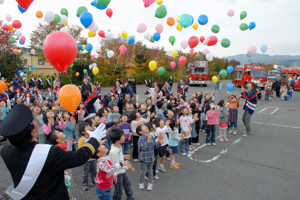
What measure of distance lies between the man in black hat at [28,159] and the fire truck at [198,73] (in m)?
24.5

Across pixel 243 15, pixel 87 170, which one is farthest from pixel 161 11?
pixel 87 170

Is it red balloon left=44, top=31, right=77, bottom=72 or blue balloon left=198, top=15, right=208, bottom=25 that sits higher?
blue balloon left=198, top=15, right=208, bottom=25

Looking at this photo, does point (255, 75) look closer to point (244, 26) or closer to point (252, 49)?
point (252, 49)

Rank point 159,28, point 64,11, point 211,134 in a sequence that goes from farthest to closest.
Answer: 1. point 159,28
2. point 64,11
3. point 211,134

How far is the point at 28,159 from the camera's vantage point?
1.68 metres

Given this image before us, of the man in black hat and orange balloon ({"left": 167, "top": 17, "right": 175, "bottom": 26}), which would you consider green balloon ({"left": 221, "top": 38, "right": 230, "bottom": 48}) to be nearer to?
orange balloon ({"left": 167, "top": 17, "right": 175, "bottom": 26})

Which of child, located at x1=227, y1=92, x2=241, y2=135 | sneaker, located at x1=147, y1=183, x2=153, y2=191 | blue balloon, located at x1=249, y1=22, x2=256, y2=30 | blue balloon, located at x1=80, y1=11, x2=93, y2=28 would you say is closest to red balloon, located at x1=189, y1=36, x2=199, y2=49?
blue balloon, located at x1=249, y1=22, x2=256, y2=30

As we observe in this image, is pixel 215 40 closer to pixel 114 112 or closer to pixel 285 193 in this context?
pixel 114 112

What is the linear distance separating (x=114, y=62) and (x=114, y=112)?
21.4 metres

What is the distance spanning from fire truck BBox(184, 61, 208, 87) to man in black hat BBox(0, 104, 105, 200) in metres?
24.5

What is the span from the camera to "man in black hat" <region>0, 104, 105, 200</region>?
166 centimetres

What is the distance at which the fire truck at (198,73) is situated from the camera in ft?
83.7

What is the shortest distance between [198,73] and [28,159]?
25605mm

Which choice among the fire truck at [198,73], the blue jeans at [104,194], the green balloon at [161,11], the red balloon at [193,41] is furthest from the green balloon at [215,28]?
the fire truck at [198,73]
